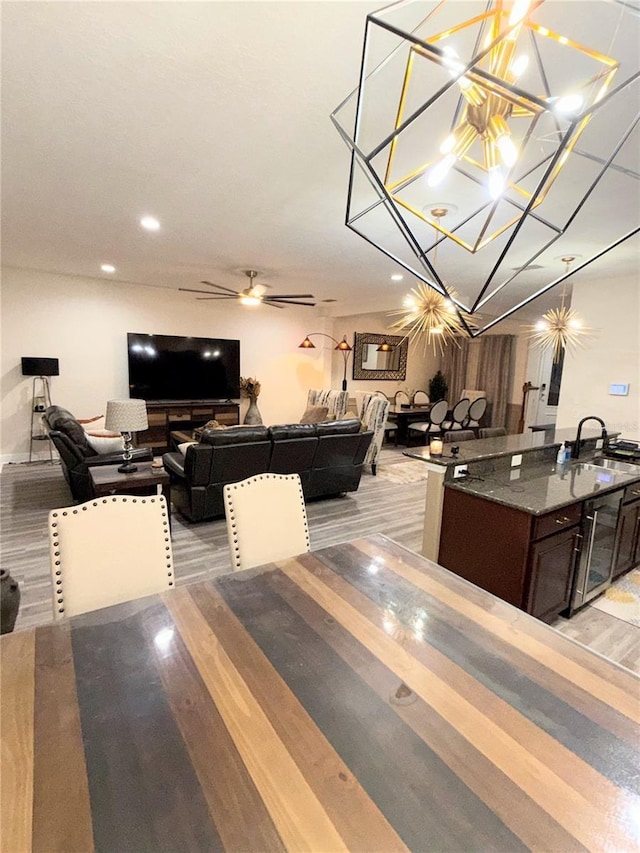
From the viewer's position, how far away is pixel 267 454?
13.2 ft

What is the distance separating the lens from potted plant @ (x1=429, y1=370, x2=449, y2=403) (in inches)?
394

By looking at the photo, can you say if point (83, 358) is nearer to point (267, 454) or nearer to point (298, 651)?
point (267, 454)

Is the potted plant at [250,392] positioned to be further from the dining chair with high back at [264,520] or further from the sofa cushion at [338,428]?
the dining chair with high back at [264,520]

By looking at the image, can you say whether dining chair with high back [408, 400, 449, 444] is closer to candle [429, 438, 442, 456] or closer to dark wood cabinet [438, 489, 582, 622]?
candle [429, 438, 442, 456]

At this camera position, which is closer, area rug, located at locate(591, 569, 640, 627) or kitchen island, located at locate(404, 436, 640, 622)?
kitchen island, located at locate(404, 436, 640, 622)

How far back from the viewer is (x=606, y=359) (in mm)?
4562

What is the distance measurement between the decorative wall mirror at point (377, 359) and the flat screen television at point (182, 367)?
8.79ft

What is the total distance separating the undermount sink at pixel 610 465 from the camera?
10.5ft

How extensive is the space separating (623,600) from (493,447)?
1.34 m

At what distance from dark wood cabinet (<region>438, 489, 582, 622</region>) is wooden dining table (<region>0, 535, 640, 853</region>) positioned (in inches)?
41.9

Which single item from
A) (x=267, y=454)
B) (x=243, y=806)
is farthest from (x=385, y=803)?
(x=267, y=454)

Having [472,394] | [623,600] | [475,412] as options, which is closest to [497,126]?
[623,600]

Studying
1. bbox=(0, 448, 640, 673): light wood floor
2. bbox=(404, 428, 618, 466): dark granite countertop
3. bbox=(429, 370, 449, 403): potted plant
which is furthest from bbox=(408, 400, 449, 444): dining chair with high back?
bbox=(404, 428, 618, 466): dark granite countertop

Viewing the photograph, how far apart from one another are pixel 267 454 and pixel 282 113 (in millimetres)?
2722
